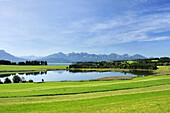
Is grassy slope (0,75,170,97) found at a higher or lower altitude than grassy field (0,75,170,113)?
lower

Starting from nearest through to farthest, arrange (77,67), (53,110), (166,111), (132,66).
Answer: (166,111)
(53,110)
(132,66)
(77,67)

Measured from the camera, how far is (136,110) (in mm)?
12688

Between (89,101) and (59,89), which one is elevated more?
(89,101)

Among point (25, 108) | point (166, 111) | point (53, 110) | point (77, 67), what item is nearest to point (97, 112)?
point (53, 110)

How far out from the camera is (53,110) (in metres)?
14.6

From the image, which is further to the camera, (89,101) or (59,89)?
(59,89)

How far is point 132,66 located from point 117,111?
486 ft

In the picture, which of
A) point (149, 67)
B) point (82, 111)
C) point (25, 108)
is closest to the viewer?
point (82, 111)

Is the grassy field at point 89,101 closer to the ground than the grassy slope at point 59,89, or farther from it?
farther from it

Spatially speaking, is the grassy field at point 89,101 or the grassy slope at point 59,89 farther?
the grassy slope at point 59,89

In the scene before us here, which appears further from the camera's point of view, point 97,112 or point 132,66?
point 132,66

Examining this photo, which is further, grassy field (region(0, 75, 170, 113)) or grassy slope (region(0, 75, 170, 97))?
grassy slope (region(0, 75, 170, 97))

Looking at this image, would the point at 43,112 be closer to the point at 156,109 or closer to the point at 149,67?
the point at 156,109

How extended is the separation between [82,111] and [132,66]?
148 metres
